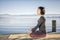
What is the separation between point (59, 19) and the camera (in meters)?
2.71

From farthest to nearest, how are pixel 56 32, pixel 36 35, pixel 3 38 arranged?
pixel 56 32
pixel 3 38
pixel 36 35

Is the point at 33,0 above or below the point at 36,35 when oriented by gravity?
above

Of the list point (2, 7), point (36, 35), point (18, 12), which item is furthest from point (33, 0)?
point (36, 35)

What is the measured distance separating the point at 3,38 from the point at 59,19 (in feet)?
2.88

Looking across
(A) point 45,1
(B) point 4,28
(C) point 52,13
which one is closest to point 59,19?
(C) point 52,13

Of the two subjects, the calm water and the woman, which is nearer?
the woman

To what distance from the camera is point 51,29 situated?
2879mm

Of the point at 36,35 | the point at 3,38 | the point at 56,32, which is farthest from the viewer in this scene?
the point at 56,32

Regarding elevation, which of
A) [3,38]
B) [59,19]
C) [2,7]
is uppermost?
[2,7]

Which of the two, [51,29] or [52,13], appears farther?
[51,29]

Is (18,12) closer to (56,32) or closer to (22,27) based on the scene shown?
(22,27)

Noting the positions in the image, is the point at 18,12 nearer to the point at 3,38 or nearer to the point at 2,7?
the point at 2,7

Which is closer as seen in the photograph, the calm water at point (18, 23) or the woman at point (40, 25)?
the woman at point (40, 25)

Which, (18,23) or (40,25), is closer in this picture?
(40,25)
